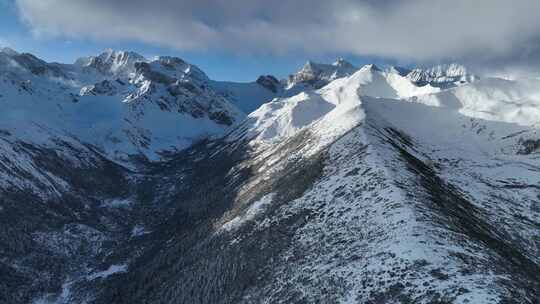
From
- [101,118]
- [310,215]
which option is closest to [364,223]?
[310,215]

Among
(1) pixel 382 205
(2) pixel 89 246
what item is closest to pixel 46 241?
(2) pixel 89 246

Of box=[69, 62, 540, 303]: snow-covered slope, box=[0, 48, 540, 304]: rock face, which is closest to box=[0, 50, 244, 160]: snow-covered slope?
box=[0, 48, 540, 304]: rock face

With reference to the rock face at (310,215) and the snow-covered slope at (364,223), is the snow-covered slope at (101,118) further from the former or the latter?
the snow-covered slope at (364,223)

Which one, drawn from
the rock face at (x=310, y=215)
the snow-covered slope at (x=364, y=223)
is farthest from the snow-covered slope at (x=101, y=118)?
the snow-covered slope at (x=364, y=223)

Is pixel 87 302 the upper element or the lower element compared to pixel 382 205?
lower

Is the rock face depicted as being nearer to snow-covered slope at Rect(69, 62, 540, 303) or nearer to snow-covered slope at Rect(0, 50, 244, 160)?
snow-covered slope at Rect(69, 62, 540, 303)

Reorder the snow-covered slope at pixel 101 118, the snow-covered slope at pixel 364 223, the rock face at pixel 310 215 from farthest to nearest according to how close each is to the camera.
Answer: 1. the snow-covered slope at pixel 101 118
2. the rock face at pixel 310 215
3. the snow-covered slope at pixel 364 223

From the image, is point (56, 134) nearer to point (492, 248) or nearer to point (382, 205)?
point (382, 205)

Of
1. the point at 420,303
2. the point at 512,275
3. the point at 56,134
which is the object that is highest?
the point at 56,134
